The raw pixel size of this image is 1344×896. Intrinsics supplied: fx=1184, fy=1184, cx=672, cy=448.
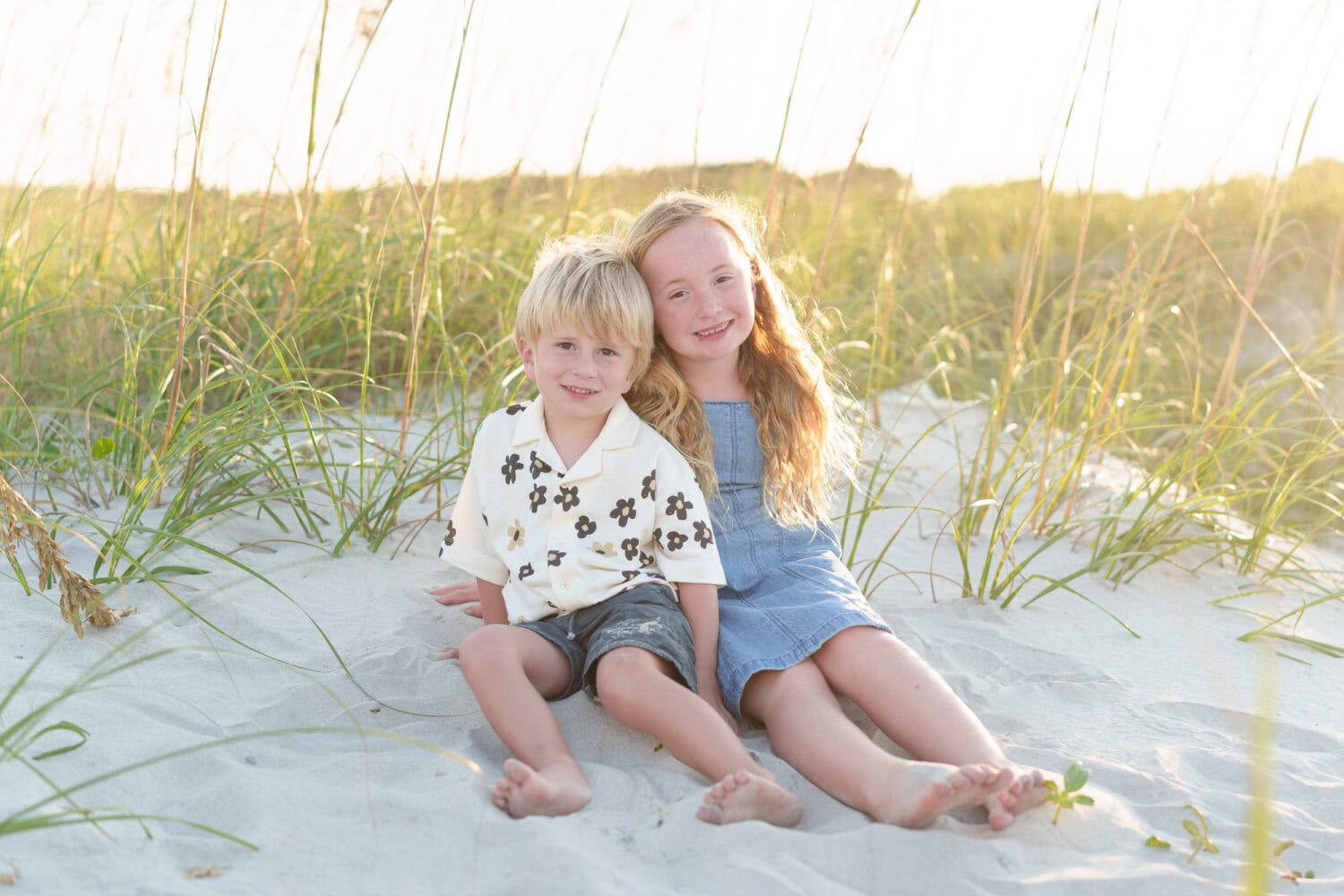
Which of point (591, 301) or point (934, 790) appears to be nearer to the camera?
point (934, 790)

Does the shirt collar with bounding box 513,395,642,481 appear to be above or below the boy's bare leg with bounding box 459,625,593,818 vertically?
above

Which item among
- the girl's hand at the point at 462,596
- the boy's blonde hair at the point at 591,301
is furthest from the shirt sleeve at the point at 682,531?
the girl's hand at the point at 462,596

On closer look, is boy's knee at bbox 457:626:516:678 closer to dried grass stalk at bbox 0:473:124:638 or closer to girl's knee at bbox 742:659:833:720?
girl's knee at bbox 742:659:833:720

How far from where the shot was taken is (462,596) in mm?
2430

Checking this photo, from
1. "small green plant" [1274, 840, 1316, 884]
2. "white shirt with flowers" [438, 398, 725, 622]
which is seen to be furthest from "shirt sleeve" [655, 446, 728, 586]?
"small green plant" [1274, 840, 1316, 884]

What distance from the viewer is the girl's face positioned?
2254 mm

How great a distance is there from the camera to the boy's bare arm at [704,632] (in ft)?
6.74

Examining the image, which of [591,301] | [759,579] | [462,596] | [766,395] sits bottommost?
[462,596]

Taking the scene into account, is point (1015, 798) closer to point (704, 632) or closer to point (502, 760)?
point (704, 632)

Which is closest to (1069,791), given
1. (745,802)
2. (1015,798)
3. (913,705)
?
(1015,798)

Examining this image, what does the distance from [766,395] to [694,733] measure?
843 mm

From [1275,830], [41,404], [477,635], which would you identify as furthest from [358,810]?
[41,404]

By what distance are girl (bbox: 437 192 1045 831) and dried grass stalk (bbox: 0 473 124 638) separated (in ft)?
2.26

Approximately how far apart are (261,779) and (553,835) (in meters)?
0.43
